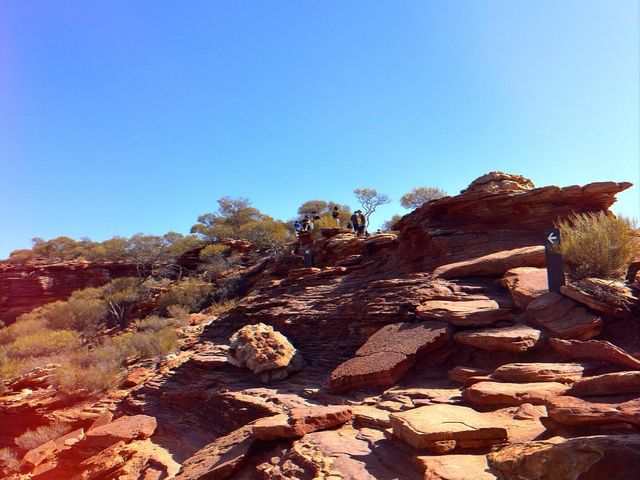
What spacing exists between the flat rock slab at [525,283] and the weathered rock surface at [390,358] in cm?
132

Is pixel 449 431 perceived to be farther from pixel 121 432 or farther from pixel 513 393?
pixel 121 432

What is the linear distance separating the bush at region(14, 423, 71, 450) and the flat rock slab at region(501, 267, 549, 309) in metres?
9.76

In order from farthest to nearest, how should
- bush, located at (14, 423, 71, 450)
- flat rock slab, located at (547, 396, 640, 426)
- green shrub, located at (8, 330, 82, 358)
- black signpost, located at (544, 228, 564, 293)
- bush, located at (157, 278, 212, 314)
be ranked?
bush, located at (157, 278, 212, 314) → green shrub, located at (8, 330, 82, 358) → bush, located at (14, 423, 71, 450) → black signpost, located at (544, 228, 564, 293) → flat rock slab, located at (547, 396, 640, 426)

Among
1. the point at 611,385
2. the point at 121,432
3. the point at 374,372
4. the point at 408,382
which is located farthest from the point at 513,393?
the point at 121,432

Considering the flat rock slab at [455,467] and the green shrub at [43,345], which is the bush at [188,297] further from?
the flat rock slab at [455,467]

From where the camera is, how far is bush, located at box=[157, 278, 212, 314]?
21.3 m

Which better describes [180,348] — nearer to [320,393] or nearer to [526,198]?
[320,393]

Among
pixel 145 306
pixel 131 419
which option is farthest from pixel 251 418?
pixel 145 306

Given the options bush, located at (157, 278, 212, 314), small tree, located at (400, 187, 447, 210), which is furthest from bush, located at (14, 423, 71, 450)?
small tree, located at (400, 187, 447, 210)

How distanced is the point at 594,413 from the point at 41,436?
34.8 ft

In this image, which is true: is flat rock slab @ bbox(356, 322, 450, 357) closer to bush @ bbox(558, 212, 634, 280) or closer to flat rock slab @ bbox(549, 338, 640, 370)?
flat rock slab @ bbox(549, 338, 640, 370)

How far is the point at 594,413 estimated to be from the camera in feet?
9.55

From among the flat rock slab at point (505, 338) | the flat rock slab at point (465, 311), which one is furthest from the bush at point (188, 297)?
the flat rock slab at point (505, 338)

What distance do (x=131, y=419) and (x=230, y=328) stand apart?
12.7ft
